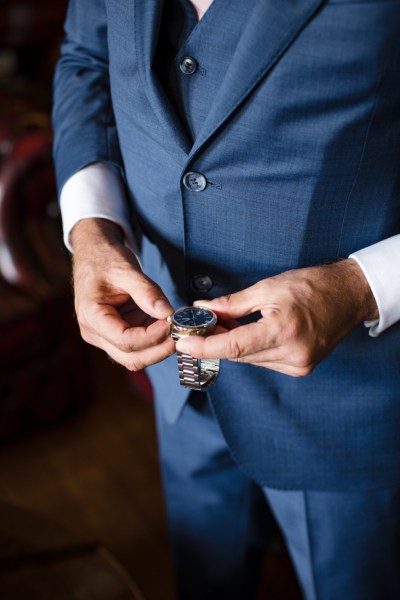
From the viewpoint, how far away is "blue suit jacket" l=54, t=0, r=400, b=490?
0.76 m

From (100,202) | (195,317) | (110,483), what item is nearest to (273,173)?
(195,317)

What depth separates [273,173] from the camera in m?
0.84

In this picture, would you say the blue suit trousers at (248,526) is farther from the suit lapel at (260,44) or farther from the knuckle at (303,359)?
the suit lapel at (260,44)

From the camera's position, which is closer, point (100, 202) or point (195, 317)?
point (195, 317)

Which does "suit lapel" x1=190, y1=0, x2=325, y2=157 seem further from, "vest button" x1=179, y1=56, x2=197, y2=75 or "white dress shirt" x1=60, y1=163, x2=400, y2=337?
"white dress shirt" x1=60, y1=163, x2=400, y2=337

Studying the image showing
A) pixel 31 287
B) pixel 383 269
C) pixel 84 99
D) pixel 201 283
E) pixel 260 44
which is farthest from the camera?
pixel 31 287

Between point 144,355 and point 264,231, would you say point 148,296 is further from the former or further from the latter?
point 264,231

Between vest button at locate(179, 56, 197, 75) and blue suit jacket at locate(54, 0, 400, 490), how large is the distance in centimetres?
4

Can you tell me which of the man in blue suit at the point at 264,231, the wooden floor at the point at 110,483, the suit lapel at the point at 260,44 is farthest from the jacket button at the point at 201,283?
the wooden floor at the point at 110,483

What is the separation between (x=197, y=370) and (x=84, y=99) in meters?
0.52

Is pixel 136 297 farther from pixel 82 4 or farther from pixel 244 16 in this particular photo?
pixel 82 4

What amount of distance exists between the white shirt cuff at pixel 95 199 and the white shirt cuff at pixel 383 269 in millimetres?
373

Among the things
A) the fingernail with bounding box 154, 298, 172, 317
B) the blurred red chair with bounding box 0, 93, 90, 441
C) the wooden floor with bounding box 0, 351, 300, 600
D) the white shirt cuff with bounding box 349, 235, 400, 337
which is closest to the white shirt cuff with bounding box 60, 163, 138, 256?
the fingernail with bounding box 154, 298, 172, 317

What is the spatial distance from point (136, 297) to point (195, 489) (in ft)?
1.85
